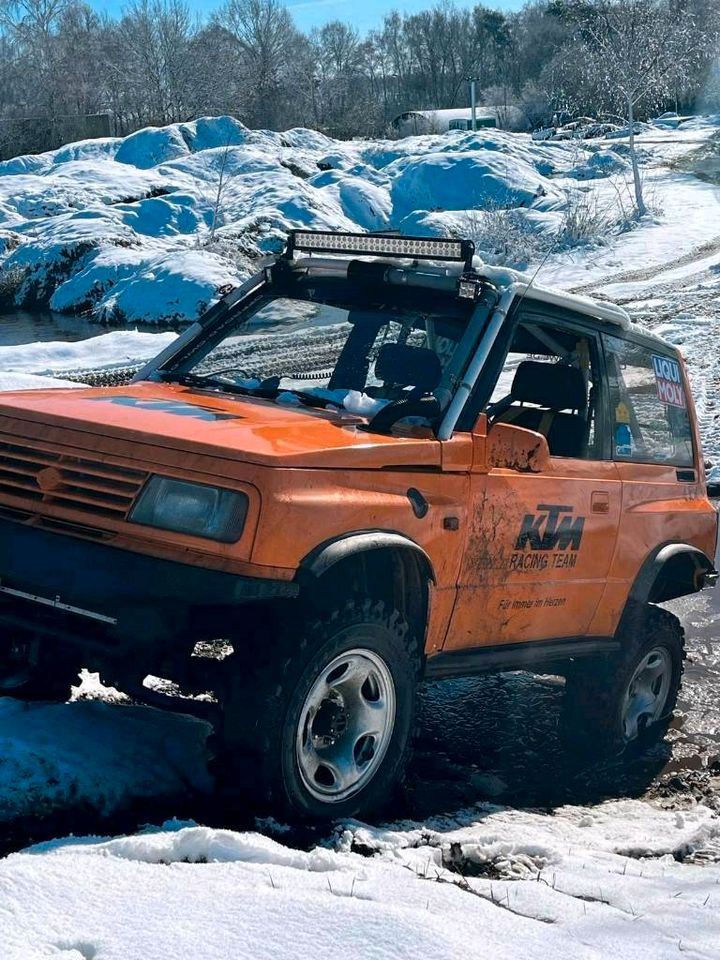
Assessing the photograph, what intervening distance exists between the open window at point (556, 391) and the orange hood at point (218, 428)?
0.99 m

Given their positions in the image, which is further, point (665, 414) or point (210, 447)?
point (665, 414)

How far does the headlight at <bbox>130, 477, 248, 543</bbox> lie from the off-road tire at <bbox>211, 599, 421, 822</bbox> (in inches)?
15.4

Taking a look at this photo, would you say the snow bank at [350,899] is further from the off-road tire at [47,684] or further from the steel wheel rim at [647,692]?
the steel wheel rim at [647,692]

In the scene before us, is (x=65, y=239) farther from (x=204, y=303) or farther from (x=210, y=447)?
(x=210, y=447)

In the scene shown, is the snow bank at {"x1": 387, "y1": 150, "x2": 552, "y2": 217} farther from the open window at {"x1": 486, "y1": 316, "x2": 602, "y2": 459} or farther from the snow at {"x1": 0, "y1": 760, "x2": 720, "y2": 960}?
the snow at {"x1": 0, "y1": 760, "x2": 720, "y2": 960}

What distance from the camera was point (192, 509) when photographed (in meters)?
3.67

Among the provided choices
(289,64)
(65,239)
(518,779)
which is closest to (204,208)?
(65,239)

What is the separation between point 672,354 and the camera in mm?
5977

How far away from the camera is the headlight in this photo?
360 centimetres

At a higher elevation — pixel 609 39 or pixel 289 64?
pixel 289 64

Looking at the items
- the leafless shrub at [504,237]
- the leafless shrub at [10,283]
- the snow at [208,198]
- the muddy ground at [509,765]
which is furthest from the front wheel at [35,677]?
the leafless shrub at [10,283]

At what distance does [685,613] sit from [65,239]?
24.1 m

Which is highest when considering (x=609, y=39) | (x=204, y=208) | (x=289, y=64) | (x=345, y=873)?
(x=289, y=64)

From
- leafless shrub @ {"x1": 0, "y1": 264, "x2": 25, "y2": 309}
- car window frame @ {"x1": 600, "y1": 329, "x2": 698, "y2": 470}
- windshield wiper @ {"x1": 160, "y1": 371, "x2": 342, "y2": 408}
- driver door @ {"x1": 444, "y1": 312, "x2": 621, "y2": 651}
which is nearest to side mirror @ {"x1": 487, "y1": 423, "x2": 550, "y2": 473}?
driver door @ {"x1": 444, "y1": 312, "x2": 621, "y2": 651}
